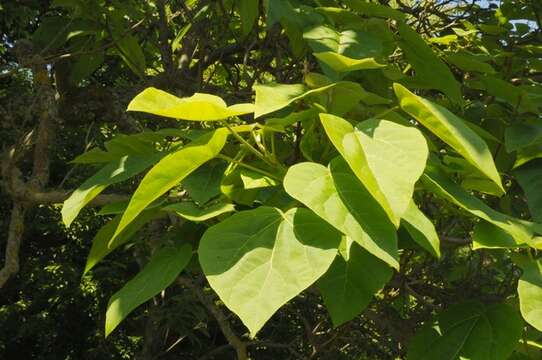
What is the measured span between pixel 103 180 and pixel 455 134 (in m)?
0.46

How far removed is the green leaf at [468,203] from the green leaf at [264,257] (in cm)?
16

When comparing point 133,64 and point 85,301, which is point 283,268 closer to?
point 133,64

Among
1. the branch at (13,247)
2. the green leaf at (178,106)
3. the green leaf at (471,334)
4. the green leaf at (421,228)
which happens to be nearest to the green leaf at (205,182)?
the green leaf at (178,106)

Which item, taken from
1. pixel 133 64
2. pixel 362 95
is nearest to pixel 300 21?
pixel 362 95

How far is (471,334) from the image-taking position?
906 mm

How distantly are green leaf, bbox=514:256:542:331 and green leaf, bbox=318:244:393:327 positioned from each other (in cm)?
16

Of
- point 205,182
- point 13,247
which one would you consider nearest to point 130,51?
point 13,247

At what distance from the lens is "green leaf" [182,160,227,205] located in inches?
31.0

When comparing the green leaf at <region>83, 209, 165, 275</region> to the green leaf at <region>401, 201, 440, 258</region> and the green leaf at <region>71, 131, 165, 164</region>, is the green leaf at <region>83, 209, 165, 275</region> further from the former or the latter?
the green leaf at <region>401, 201, 440, 258</region>

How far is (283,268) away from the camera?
2.06ft

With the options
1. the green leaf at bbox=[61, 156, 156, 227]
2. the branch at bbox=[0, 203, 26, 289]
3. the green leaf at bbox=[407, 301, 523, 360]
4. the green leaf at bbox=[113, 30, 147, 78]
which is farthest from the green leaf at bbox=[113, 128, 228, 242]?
the green leaf at bbox=[113, 30, 147, 78]

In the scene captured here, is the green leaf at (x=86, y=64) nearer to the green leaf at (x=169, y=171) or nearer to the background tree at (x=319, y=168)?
the background tree at (x=319, y=168)

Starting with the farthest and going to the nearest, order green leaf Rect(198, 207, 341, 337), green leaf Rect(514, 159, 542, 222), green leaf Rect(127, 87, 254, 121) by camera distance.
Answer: green leaf Rect(514, 159, 542, 222) → green leaf Rect(127, 87, 254, 121) → green leaf Rect(198, 207, 341, 337)

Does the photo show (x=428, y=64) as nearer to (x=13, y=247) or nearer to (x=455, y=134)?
(x=455, y=134)
